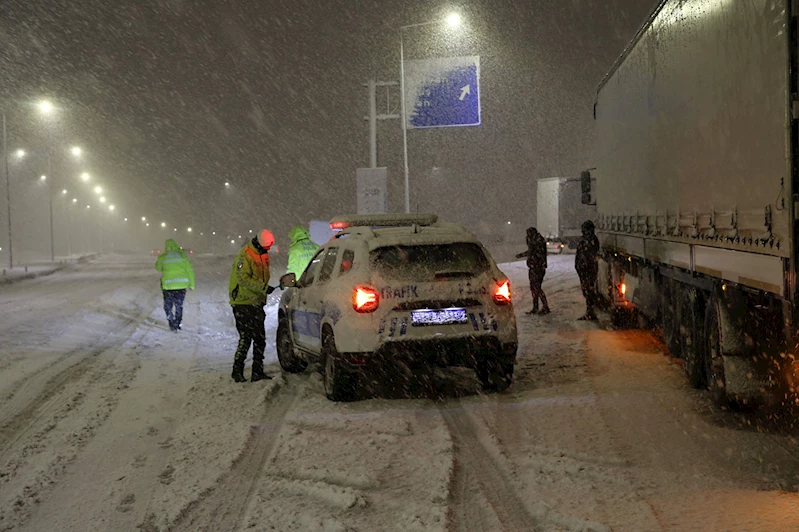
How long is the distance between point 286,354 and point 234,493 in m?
5.22

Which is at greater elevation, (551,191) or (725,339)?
(551,191)

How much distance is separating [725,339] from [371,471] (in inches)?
123

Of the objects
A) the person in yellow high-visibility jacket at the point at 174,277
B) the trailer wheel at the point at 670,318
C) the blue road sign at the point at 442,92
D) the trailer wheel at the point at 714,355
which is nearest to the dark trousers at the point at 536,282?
the trailer wheel at the point at 670,318

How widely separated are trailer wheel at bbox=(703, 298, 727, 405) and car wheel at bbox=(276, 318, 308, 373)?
473 centimetres

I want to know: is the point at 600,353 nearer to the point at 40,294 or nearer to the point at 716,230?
the point at 716,230

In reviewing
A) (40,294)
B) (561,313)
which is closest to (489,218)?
(40,294)

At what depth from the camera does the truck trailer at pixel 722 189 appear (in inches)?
233

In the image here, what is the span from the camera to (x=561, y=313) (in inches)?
666

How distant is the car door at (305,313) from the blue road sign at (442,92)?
16118 millimetres

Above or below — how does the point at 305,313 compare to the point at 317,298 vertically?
below

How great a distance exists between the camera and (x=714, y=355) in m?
7.75

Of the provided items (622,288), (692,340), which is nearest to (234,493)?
(692,340)

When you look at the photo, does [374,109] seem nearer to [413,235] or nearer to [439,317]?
[413,235]

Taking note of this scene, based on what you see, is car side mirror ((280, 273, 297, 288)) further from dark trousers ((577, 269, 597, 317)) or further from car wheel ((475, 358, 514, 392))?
dark trousers ((577, 269, 597, 317))
